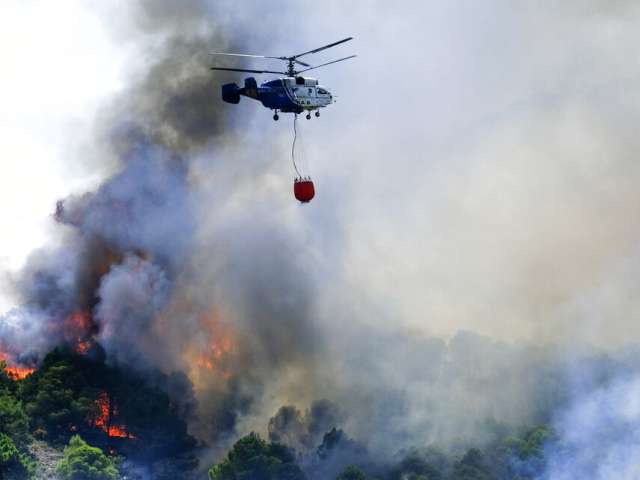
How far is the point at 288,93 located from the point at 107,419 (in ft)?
171

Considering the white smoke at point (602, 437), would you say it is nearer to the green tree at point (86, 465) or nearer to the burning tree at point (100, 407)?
the burning tree at point (100, 407)

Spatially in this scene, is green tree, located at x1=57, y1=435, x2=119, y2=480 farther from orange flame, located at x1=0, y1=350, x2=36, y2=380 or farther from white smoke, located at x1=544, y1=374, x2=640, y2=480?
white smoke, located at x1=544, y1=374, x2=640, y2=480

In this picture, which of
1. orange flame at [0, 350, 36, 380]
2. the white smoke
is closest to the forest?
orange flame at [0, 350, 36, 380]

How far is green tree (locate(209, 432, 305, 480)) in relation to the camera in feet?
471

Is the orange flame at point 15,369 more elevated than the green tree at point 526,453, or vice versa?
the orange flame at point 15,369

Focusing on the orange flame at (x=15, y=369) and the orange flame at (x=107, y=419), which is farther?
the orange flame at (x=15, y=369)

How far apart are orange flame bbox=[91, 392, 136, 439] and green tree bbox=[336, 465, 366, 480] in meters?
24.8

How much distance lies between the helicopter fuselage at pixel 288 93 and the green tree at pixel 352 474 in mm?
40356

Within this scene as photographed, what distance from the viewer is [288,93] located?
390ft

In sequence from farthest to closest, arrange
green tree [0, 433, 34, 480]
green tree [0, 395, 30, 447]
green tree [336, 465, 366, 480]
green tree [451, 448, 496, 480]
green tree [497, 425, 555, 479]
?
green tree [0, 395, 30, 447], green tree [336, 465, 366, 480], green tree [451, 448, 496, 480], green tree [0, 433, 34, 480], green tree [497, 425, 555, 479]

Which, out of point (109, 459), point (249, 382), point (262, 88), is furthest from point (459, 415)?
point (262, 88)

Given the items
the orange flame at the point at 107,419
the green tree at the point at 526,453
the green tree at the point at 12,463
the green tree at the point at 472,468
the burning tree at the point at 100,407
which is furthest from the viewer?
the orange flame at the point at 107,419

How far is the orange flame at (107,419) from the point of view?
6068 inches

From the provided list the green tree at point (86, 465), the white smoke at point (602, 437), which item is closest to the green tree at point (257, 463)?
the green tree at point (86, 465)
